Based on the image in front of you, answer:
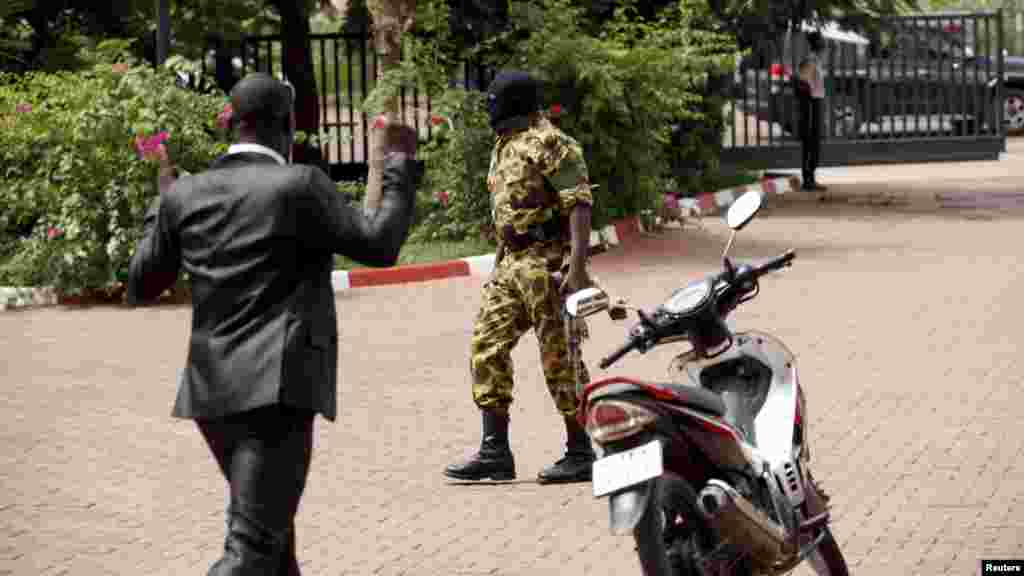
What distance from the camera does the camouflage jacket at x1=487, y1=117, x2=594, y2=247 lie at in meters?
8.20

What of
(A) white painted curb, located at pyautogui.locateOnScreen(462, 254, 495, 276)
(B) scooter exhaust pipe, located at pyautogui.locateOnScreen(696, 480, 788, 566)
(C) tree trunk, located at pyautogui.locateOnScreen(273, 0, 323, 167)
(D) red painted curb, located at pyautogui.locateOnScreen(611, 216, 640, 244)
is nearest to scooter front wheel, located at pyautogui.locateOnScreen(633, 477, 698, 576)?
(B) scooter exhaust pipe, located at pyautogui.locateOnScreen(696, 480, 788, 566)

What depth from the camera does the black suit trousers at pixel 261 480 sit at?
5.01 meters

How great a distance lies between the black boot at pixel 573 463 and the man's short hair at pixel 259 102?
3464 mm

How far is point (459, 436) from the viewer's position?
952 centimetres

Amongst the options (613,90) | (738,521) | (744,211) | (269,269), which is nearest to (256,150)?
(269,269)

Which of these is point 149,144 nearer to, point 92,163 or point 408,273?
point 92,163

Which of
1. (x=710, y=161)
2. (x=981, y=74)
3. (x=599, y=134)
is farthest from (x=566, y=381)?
(x=981, y=74)

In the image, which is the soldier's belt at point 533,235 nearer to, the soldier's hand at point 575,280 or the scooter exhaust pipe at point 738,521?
the soldier's hand at point 575,280

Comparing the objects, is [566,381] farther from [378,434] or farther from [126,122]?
[126,122]

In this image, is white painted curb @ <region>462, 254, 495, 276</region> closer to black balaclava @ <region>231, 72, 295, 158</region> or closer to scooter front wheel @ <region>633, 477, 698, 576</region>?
scooter front wheel @ <region>633, 477, 698, 576</region>

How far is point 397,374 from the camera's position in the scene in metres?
11.4

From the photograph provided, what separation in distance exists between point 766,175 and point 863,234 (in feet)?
22.1

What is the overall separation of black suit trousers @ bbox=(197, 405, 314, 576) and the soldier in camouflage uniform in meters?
3.17

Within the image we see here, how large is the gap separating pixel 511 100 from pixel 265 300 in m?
3.31
